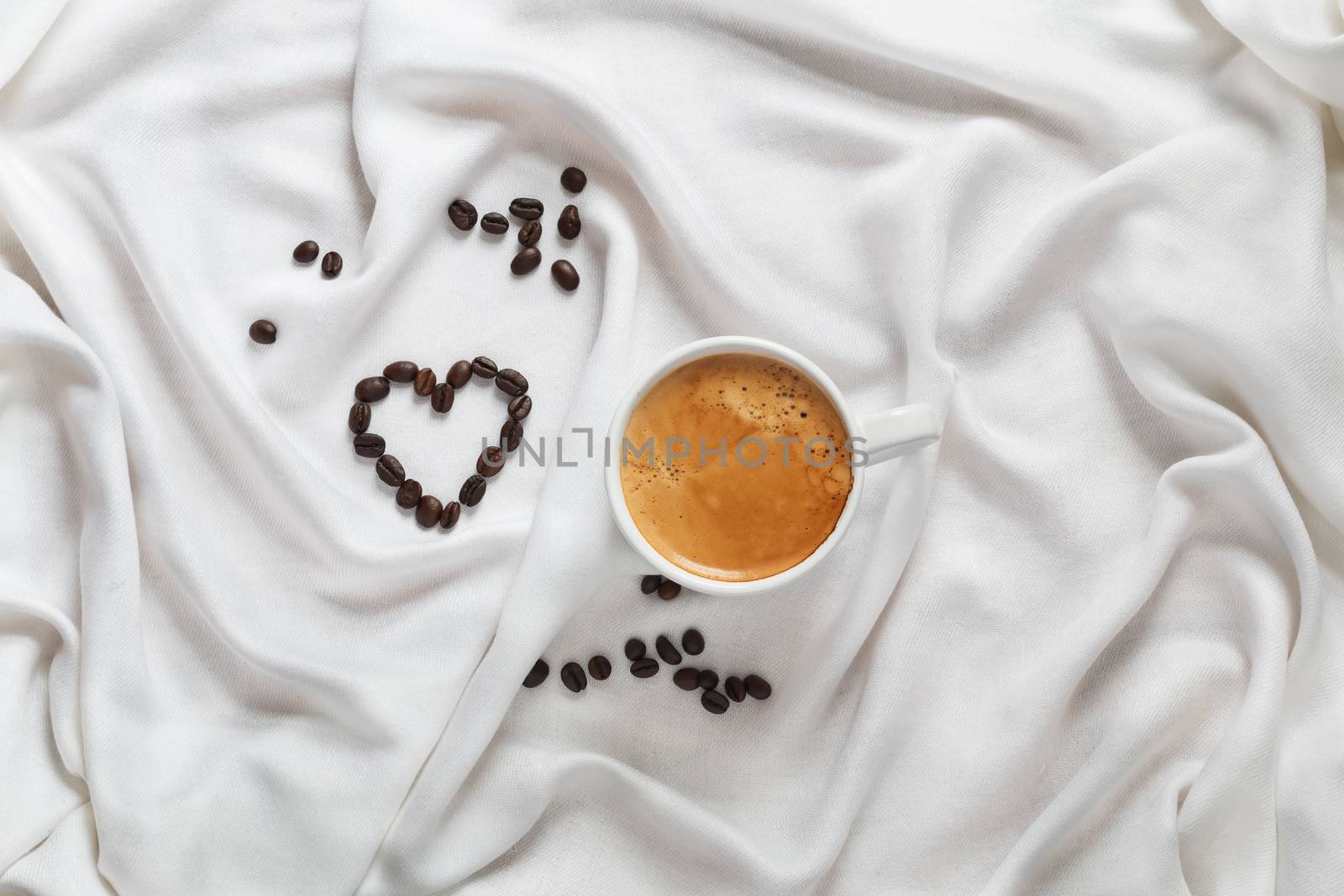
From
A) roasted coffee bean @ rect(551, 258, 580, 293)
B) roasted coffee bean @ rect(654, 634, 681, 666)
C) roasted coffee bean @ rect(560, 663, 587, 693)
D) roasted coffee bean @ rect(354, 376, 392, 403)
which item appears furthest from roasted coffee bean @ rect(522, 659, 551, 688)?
roasted coffee bean @ rect(551, 258, 580, 293)

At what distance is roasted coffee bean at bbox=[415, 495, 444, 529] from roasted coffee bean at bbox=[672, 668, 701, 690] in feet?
1.55

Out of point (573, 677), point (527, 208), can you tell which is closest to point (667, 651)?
point (573, 677)

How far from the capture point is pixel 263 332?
1.71m

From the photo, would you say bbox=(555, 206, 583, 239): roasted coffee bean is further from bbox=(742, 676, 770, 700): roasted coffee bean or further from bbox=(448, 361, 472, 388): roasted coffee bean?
bbox=(742, 676, 770, 700): roasted coffee bean

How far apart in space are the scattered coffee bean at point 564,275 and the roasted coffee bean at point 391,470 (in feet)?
1.34

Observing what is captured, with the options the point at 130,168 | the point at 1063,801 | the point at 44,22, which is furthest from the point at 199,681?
the point at 1063,801

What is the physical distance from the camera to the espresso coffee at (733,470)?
4.87ft

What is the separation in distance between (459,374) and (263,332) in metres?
0.33

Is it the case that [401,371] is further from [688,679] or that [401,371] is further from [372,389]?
[688,679]

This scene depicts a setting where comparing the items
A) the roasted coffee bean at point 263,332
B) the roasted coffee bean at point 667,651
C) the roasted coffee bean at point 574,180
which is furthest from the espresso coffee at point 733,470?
the roasted coffee bean at point 263,332

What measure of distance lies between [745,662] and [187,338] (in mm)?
1064

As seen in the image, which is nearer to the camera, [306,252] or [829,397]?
[829,397]

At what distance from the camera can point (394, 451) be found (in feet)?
5.74

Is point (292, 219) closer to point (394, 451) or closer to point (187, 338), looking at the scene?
point (187, 338)
